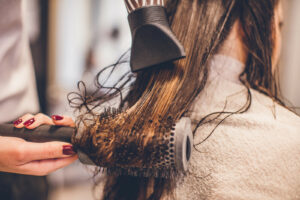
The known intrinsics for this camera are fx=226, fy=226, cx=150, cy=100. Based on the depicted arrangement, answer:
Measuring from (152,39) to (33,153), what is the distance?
0.31 m

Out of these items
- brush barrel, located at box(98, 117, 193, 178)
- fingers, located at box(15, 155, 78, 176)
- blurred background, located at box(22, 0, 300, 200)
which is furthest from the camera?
blurred background, located at box(22, 0, 300, 200)

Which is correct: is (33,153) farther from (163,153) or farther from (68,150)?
(163,153)

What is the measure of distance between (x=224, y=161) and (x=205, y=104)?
130 millimetres

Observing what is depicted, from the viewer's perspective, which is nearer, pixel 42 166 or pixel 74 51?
pixel 42 166

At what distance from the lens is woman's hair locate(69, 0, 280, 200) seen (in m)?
0.42

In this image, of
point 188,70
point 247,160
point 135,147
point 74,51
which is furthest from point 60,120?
point 74,51

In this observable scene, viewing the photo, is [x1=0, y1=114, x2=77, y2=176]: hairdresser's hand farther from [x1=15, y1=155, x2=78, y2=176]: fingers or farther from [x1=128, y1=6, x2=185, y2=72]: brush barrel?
[x1=128, y1=6, x2=185, y2=72]: brush barrel

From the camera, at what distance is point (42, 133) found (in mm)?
430

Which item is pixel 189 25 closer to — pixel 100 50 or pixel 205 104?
pixel 205 104

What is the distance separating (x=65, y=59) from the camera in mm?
1901

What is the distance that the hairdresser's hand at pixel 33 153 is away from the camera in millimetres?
424

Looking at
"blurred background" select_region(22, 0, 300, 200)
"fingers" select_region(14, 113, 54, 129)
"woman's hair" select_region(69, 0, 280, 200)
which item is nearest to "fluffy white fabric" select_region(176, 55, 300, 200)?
"woman's hair" select_region(69, 0, 280, 200)

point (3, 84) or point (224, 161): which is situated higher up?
point (3, 84)

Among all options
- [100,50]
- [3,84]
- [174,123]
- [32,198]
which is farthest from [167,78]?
[100,50]
